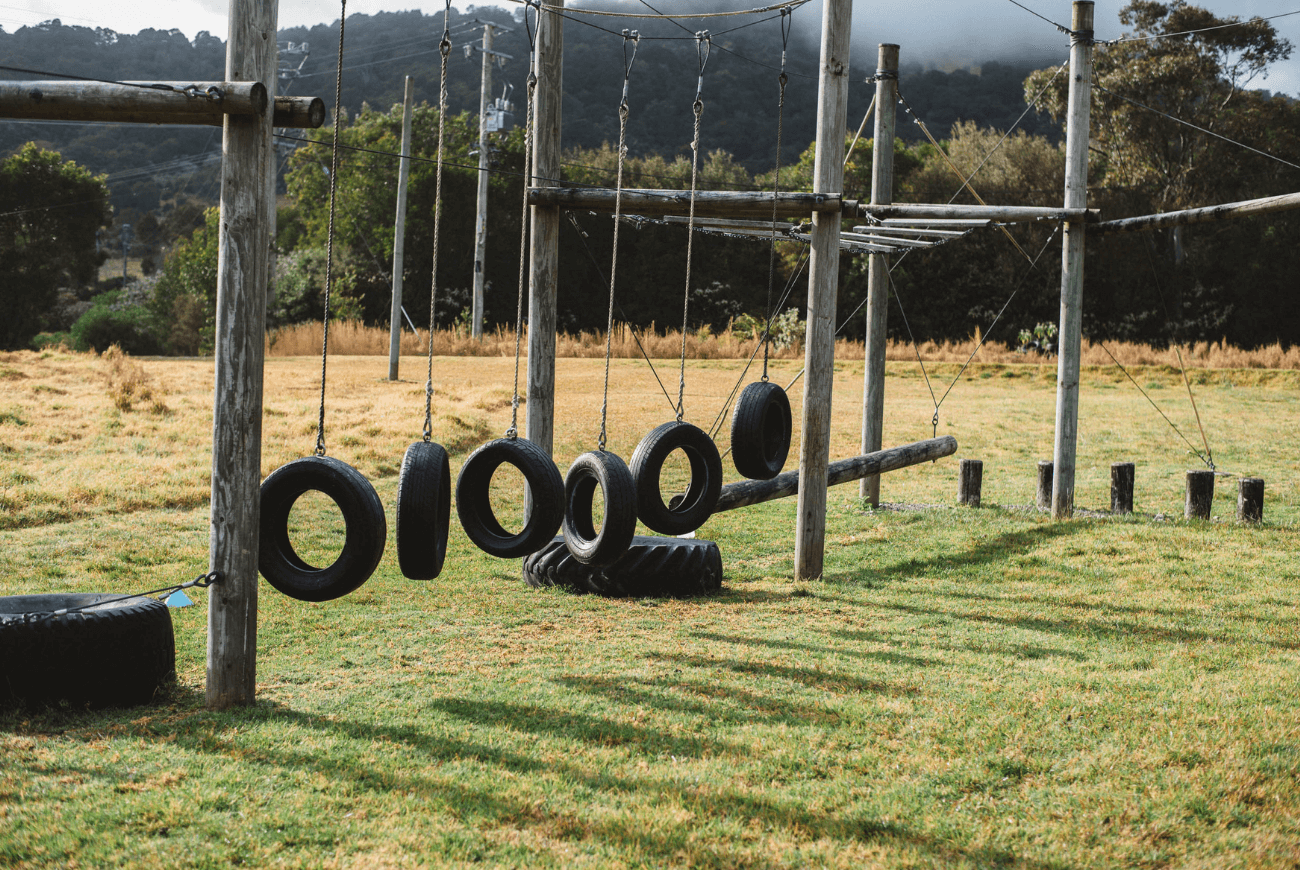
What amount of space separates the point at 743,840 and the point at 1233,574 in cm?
663

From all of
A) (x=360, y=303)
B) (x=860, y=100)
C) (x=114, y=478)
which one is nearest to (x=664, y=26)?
(x=860, y=100)

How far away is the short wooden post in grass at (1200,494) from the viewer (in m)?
11.3

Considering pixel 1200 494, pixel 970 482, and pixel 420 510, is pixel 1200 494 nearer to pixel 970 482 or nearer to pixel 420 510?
pixel 970 482

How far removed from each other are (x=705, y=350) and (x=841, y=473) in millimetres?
19252

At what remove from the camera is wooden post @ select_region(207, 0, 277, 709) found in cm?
520

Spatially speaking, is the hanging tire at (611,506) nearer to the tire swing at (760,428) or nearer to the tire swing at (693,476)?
the tire swing at (693,476)

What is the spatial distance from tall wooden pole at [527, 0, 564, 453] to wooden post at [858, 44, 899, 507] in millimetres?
4388

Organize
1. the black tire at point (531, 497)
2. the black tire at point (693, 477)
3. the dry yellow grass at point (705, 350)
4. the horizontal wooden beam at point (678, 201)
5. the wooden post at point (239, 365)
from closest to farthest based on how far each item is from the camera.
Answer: the wooden post at point (239, 365), the black tire at point (531, 497), the black tire at point (693, 477), the horizontal wooden beam at point (678, 201), the dry yellow grass at point (705, 350)

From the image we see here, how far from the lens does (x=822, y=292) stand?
A: 8.70 m

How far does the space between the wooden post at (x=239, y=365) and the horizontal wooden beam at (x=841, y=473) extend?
393cm

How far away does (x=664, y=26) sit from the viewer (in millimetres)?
86062

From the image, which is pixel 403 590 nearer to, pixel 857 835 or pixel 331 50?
pixel 857 835

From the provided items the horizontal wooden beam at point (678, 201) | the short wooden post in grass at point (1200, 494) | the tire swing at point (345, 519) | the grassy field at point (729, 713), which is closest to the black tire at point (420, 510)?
the tire swing at point (345, 519)

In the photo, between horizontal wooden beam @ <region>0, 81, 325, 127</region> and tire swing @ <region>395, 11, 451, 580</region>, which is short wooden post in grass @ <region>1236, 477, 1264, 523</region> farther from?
horizontal wooden beam @ <region>0, 81, 325, 127</region>
